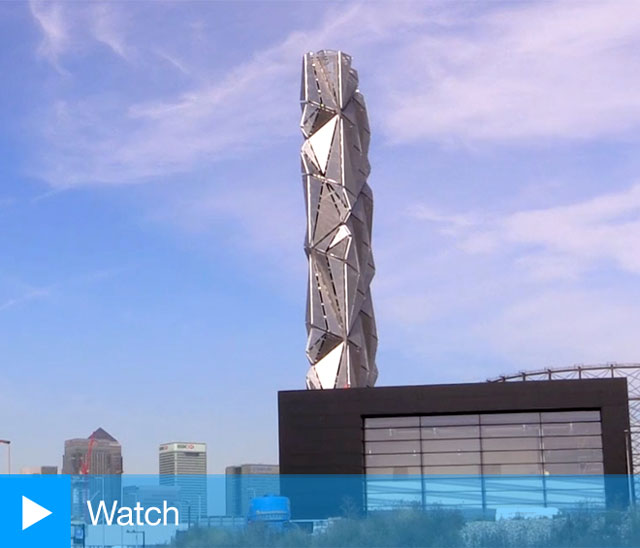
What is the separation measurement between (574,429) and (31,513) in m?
26.3

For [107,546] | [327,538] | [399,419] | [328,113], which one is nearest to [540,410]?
[399,419]

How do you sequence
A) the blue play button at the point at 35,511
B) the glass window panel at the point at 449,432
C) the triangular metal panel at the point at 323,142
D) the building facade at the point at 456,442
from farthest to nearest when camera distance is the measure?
1. the triangular metal panel at the point at 323,142
2. the glass window panel at the point at 449,432
3. the building facade at the point at 456,442
4. the blue play button at the point at 35,511

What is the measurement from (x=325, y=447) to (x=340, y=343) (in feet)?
46.7

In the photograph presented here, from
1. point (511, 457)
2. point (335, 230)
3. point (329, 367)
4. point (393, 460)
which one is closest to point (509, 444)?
point (511, 457)

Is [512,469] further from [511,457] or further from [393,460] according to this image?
[393,460]

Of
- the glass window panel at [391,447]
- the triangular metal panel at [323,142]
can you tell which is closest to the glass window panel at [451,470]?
the glass window panel at [391,447]

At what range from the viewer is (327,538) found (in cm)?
3559

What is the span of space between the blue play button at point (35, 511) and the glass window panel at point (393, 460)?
24.1 metres

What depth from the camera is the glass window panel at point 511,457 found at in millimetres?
42531

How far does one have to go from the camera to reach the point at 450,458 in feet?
142

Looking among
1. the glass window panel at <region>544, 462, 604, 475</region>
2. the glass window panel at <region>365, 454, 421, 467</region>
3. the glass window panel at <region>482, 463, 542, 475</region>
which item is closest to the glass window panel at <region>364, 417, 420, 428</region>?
the glass window panel at <region>365, 454, 421, 467</region>

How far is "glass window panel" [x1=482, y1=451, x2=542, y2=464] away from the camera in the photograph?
4253 centimetres

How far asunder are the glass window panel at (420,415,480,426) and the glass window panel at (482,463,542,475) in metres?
1.76

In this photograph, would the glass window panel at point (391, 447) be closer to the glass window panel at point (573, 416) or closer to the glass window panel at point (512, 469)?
the glass window panel at point (512, 469)
